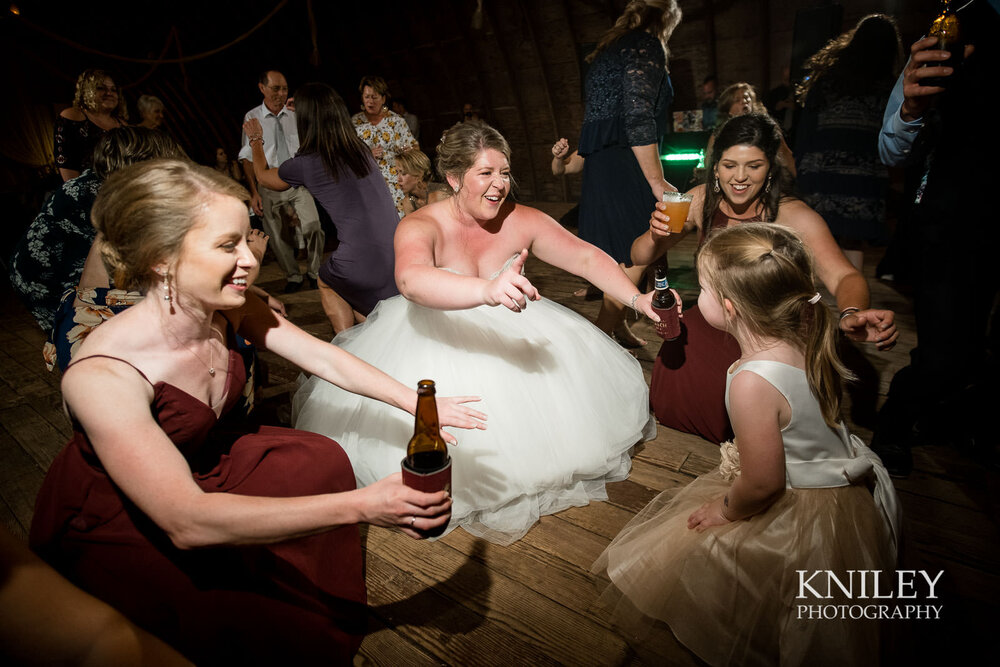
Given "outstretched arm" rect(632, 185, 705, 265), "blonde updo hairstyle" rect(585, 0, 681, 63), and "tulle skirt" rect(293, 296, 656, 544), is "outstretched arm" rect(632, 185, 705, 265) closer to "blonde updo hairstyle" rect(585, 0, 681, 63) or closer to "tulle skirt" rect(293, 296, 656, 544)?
"tulle skirt" rect(293, 296, 656, 544)

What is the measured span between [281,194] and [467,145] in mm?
3933

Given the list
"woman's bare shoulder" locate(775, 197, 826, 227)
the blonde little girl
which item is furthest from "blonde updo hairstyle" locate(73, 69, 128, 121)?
"woman's bare shoulder" locate(775, 197, 826, 227)

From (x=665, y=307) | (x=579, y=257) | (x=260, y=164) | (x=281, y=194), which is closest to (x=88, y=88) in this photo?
(x=260, y=164)

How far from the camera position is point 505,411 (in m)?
2.13

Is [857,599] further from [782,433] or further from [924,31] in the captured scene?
[924,31]

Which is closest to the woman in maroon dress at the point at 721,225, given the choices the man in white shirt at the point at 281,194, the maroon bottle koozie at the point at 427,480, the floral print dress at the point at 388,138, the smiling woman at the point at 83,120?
the maroon bottle koozie at the point at 427,480

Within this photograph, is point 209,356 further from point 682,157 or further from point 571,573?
point 682,157

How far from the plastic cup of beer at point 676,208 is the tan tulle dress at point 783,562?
101 centimetres

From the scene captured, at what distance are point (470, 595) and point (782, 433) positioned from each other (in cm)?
120

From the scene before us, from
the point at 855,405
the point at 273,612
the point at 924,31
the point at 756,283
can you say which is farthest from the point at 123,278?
the point at 924,31

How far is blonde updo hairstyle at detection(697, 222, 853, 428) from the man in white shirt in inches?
159

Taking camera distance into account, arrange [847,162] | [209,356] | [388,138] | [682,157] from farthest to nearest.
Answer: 1. [682,157]
2. [388,138]
3. [847,162]
4. [209,356]

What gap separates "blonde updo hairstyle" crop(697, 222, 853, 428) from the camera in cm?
143

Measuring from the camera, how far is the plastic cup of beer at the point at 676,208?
218 cm
